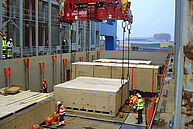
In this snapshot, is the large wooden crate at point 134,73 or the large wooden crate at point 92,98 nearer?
the large wooden crate at point 92,98

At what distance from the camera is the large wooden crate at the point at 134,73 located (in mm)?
11180

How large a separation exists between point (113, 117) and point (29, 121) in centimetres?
311

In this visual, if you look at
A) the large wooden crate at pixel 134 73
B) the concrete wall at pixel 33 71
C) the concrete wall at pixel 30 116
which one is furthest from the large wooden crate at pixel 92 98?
the concrete wall at pixel 33 71

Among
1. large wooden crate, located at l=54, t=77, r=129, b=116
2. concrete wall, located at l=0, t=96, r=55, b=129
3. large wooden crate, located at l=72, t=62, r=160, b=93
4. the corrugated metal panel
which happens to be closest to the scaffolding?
large wooden crate, located at l=72, t=62, r=160, b=93

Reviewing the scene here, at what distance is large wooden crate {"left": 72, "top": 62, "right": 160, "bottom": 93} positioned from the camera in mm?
11180

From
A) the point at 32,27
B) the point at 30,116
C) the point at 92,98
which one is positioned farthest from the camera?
the point at 32,27

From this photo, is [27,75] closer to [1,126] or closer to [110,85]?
[110,85]

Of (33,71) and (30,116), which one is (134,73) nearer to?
(33,71)

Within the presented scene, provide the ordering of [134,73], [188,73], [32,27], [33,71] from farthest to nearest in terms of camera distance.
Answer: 1. [32,27]
2. [33,71]
3. [134,73]
4. [188,73]

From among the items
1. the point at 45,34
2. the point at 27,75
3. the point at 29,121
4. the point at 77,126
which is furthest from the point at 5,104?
the point at 45,34

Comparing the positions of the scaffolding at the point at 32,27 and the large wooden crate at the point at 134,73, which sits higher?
the scaffolding at the point at 32,27

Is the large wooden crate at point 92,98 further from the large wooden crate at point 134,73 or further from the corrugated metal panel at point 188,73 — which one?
the corrugated metal panel at point 188,73

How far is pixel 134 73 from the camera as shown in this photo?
1155 centimetres

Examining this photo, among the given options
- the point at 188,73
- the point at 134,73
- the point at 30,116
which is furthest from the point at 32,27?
the point at 188,73
